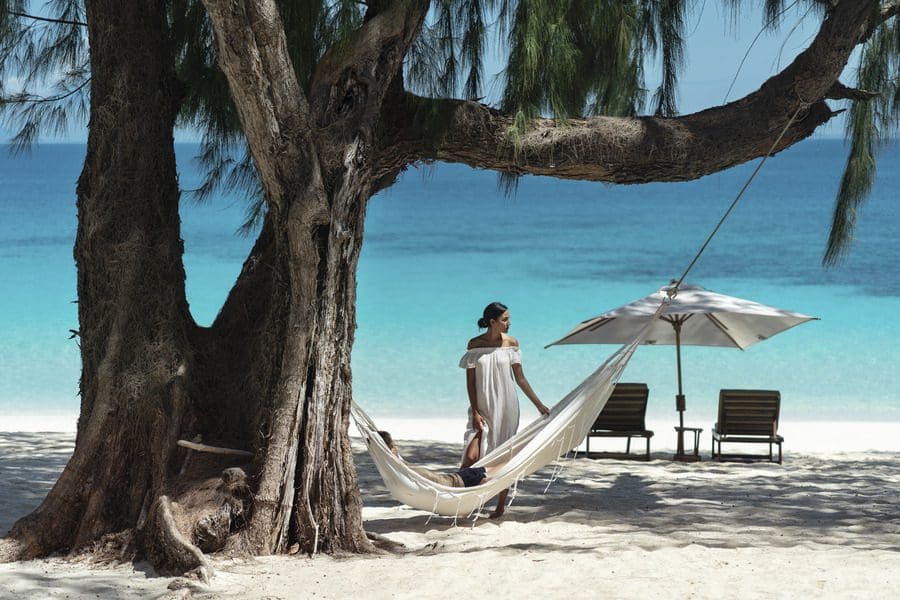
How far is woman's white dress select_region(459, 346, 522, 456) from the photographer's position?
5371 mm

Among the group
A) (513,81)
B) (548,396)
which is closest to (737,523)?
(513,81)

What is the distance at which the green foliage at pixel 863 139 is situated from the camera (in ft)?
19.9

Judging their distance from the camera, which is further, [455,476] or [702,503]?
[702,503]

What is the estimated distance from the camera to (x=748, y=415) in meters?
7.60

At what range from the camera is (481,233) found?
102 ft

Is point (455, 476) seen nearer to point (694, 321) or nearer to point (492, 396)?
point (492, 396)

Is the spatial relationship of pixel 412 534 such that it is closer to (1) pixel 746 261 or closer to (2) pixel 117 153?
(2) pixel 117 153

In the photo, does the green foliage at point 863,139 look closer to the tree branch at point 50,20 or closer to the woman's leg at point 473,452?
the woman's leg at point 473,452

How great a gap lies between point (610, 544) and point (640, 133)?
182 cm

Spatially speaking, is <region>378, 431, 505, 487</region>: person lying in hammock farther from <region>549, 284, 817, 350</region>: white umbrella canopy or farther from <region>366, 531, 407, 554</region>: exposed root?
<region>549, 284, 817, 350</region>: white umbrella canopy

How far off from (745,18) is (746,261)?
2167cm

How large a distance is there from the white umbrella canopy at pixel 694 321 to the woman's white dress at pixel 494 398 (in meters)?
1.84

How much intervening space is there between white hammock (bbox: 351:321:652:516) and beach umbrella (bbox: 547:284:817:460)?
1.96 meters

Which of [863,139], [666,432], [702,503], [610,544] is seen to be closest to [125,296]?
[610,544]
